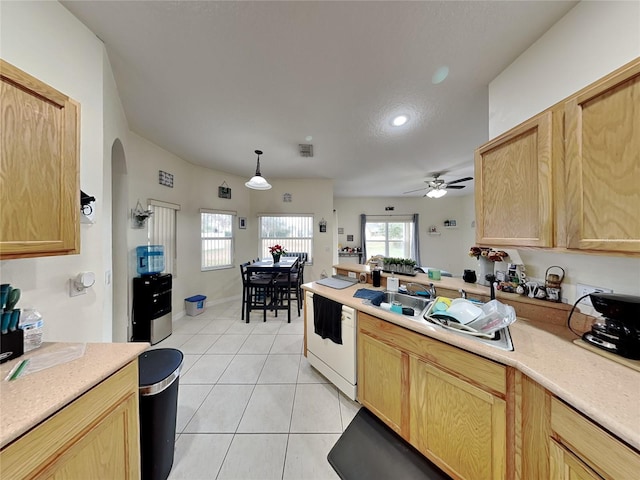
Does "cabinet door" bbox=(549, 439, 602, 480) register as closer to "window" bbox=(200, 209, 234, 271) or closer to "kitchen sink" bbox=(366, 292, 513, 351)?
"kitchen sink" bbox=(366, 292, 513, 351)

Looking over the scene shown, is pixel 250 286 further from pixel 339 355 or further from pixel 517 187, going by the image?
pixel 517 187

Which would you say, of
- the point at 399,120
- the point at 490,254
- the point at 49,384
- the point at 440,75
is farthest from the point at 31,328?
the point at 399,120

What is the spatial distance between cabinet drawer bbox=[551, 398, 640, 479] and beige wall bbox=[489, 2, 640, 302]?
798 millimetres

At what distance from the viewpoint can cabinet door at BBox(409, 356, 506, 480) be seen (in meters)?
1.01

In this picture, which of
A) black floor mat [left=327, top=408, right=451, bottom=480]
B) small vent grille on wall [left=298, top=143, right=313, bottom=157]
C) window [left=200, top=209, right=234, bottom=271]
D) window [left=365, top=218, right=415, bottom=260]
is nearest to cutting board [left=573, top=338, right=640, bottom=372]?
black floor mat [left=327, top=408, right=451, bottom=480]

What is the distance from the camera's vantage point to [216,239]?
14.4ft

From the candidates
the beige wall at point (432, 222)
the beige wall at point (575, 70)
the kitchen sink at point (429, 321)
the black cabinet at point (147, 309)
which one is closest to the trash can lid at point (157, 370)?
the kitchen sink at point (429, 321)

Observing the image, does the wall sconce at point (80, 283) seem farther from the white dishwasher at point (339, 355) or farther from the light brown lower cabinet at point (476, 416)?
the light brown lower cabinet at point (476, 416)

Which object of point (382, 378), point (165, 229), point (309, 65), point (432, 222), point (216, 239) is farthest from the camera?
point (432, 222)

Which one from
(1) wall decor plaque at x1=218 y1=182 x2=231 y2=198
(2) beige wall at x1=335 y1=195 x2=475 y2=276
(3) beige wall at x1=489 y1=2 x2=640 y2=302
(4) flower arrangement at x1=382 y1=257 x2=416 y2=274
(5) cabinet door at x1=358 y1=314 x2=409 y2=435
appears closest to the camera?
(3) beige wall at x1=489 y1=2 x2=640 y2=302

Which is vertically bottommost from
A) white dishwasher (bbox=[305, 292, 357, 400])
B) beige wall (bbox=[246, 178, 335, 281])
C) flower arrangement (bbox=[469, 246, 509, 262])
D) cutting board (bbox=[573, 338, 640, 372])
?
white dishwasher (bbox=[305, 292, 357, 400])

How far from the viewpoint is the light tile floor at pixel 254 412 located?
133 centimetres

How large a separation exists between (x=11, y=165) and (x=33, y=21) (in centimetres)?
102

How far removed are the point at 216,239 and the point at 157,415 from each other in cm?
362
